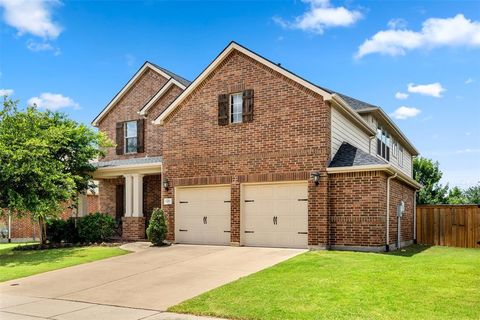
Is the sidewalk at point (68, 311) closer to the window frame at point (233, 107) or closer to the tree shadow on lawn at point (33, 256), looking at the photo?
the tree shadow on lawn at point (33, 256)

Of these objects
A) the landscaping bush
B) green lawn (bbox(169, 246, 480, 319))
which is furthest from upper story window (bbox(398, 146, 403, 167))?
the landscaping bush

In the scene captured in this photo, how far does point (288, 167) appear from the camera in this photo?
1591cm

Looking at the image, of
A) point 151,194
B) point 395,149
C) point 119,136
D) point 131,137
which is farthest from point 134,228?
point 395,149

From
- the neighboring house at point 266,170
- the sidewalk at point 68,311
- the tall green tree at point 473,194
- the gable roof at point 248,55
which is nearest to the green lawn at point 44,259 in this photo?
the neighboring house at point 266,170

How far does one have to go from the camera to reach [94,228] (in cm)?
1966

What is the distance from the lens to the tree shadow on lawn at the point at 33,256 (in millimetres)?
15176

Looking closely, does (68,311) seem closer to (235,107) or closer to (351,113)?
(235,107)

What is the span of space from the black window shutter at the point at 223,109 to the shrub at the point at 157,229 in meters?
4.13

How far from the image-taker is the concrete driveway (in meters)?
9.53

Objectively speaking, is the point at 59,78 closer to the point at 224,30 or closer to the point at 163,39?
the point at 163,39

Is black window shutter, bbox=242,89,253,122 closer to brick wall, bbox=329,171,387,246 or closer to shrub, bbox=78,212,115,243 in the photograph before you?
brick wall, bbox=329,171,387,246

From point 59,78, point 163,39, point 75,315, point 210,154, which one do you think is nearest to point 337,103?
point 210,154

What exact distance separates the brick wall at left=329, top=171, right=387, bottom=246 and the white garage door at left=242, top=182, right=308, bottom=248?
3.28ft

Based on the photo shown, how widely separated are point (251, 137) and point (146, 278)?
22.9ft
